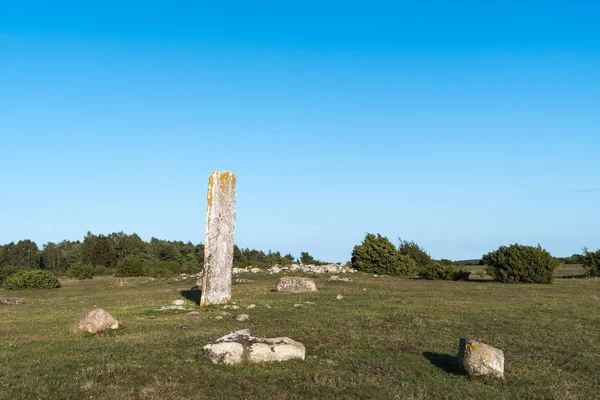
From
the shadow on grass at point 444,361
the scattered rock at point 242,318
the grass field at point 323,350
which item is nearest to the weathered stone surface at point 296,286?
the grass field at point 323,350

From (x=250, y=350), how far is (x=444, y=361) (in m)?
5.84

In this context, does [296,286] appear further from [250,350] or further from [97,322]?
[250,350]

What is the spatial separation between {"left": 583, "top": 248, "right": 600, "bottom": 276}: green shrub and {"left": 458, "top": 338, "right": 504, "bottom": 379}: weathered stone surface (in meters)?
39.9

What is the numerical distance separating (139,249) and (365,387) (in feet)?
281

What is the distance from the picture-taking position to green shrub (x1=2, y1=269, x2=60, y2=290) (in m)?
39.5

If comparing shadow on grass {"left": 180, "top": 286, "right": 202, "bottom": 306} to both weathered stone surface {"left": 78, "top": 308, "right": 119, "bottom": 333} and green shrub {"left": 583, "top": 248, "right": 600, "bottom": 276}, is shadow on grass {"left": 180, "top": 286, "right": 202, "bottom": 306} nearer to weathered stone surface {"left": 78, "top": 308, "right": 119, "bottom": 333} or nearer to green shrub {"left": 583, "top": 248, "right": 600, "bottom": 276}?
weathered stone surface {"left": 78, "top": 308, "right": 119, "bottom": 333}

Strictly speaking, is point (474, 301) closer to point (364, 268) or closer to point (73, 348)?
point (73, 348)

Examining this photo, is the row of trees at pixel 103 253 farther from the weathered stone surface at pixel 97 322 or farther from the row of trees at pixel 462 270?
the weathered stone surface at pixel 97 322

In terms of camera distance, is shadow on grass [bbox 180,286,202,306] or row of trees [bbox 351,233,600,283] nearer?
shadow on grass [bbox 180,286,202,306]

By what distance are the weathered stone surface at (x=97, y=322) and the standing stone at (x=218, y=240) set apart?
6735 mm

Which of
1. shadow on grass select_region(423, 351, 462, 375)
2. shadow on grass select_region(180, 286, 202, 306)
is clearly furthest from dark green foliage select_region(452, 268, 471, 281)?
shadow on grass select_region(423, 351, 462, 375)

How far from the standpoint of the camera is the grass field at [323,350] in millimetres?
10773

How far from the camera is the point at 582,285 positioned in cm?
3372

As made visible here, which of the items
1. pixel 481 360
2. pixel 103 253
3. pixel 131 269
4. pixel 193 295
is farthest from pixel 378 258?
pixel 103 253
